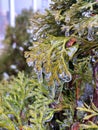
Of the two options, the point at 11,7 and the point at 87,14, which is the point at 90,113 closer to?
the point at 87,14

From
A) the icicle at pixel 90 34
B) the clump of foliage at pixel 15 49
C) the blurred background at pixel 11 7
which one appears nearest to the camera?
the icicle at pixel 90 34

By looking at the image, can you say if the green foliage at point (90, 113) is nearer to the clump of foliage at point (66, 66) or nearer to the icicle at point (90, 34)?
the clump of foliage at point (66, 66)

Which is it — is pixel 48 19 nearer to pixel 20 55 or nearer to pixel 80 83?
pixel 80 83

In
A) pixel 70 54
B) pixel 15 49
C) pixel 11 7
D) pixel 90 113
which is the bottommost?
pixel 90 113

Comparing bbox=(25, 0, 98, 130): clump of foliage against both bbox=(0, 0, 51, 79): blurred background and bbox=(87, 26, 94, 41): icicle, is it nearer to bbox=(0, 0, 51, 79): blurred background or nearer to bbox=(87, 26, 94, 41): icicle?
bbox=(87, 26, 94, 41): icicle

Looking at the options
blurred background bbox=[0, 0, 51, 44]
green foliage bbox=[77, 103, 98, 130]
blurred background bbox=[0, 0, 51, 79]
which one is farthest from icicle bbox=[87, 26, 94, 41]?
blurred background bbox=[0, 0, 51, 44]

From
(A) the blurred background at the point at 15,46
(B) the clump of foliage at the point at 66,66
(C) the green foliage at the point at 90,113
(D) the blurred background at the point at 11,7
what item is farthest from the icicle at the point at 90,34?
(D) the blurred background at the point at 11,7

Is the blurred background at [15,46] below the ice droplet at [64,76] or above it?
above

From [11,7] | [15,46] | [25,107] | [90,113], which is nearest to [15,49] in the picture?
[15,46]

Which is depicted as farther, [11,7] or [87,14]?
[11,7]
